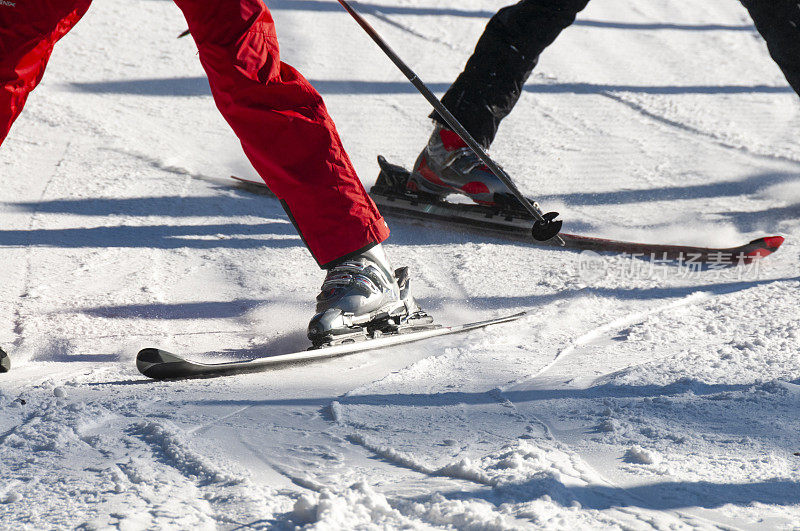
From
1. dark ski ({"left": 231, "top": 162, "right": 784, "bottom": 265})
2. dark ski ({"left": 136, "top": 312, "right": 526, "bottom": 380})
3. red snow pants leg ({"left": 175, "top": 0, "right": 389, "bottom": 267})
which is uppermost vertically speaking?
red snow pants leg ({"left": 175, "top": 0, "right": 389, "bottom": 267})

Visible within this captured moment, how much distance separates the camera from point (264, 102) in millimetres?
1839

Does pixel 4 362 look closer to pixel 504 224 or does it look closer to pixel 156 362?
pixel 156 362

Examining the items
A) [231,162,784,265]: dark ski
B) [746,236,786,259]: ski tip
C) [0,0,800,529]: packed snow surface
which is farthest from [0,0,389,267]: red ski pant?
[746,236,786,259]: ski tip

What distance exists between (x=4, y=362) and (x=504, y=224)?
1778mm

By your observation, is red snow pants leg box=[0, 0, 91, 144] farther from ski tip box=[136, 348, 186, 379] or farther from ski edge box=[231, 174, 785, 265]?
ski edge box=[231, 174, 785, 265]

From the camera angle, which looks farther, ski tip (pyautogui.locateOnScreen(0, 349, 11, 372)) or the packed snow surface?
ski tip (pyautogui.locateOnScreen(0, 349, 11, 372))

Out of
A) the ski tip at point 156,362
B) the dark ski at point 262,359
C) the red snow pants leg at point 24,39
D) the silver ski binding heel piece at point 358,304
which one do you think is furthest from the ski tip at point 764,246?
the red snow pants leg at point 24,39

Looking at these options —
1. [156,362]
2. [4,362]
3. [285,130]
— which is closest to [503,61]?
[285,130]

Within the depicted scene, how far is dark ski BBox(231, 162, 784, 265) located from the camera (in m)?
2.69

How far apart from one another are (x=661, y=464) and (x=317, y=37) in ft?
13.4

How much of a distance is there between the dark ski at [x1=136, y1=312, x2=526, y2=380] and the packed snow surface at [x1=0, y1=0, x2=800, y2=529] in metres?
0.03

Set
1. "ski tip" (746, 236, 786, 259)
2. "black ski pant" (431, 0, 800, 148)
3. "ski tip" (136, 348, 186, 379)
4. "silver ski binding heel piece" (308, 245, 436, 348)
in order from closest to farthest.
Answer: "ski tip" (136, 348, 186, 379)
"silver ski binding heel piece" (308, 245, 436, 348)
"ski tip" (746, 236, 786, 259)
"black ski pant" (431, 0, 800, 148)

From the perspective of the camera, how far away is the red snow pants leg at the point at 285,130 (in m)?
1.78

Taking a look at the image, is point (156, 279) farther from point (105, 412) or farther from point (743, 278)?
point (743, 278)
